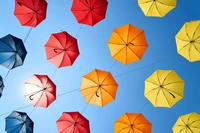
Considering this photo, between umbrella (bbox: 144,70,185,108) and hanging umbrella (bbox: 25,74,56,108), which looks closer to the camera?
umbrella (bbox: 144,70,185,108)

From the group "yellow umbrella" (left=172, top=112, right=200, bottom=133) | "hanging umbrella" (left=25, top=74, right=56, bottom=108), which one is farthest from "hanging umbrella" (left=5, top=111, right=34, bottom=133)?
"yellow umbrella" (left=172, top=112, right=200, bottom=133)

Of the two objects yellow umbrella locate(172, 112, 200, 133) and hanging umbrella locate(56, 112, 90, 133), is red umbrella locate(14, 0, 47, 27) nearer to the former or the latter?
hanging umbrella locate(56, 112, 90, 133)

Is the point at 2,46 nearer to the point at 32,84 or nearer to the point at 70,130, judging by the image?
the point at 32,84

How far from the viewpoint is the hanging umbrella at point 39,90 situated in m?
13.1

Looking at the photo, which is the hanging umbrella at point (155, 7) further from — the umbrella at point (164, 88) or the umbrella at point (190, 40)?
the umbrella at point (164, 88)

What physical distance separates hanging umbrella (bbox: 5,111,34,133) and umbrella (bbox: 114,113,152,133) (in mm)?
3829

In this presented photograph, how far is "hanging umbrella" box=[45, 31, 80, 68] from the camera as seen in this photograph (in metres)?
12.8

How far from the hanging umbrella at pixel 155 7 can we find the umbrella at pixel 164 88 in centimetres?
242

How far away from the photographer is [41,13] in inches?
503

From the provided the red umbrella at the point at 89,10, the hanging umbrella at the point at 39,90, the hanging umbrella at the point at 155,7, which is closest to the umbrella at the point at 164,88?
the hanging umbrella at the point at 155,7

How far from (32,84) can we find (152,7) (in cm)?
597

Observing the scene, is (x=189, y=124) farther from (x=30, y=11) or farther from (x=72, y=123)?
(x=30, y=11)

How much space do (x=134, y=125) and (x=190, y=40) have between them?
4256 millimetres

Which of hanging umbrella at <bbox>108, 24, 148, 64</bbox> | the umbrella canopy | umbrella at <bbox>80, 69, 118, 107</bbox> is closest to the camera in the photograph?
hanging umbrella at <bbox>108, 24, 148, 64</bbox>
